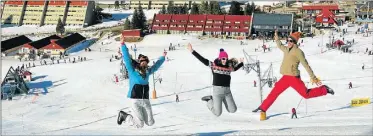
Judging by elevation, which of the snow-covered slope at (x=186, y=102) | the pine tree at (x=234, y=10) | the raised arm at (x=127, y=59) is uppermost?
the raised arm at (x=127, y=59)

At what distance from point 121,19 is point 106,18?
375cm

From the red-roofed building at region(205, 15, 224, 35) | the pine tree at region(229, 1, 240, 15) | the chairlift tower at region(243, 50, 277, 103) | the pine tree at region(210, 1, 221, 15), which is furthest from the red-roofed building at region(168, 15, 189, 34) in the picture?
the chairlift tower at region(243, 50, 277, 103)

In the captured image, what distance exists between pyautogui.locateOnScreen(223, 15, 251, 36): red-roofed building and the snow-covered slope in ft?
47.5

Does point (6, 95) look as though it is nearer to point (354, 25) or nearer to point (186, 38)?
point (186, 38)

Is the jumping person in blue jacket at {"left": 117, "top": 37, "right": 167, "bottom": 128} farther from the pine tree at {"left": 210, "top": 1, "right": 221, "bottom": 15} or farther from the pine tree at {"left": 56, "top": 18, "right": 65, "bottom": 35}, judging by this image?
the pine tree at {"left": 210, "top": 1, "right": 221, "bottom": 15}

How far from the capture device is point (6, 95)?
45.4 metres

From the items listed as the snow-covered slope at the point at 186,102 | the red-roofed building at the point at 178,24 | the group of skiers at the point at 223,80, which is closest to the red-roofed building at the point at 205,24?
the red-roofed building at the point at 178,24

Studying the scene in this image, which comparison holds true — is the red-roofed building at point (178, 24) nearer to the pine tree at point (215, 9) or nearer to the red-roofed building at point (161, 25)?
the red-roofed building at point (161, 25)

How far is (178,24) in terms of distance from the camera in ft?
295

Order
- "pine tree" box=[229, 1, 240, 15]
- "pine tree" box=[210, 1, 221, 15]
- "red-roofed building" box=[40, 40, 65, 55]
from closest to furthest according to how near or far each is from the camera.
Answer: "red-roofed building" box=[40, 40, 65, 55]
"pine tree" box=[210, 1, 221, 15]
"pine tree" box=[229, 1, 240, 15]

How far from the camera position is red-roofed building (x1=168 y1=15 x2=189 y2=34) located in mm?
89000

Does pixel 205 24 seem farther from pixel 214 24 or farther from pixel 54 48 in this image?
pixel 54 48

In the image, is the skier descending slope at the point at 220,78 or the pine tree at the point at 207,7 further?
the pine tree at the point at 207,7

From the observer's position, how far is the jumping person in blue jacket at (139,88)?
12047 mm
